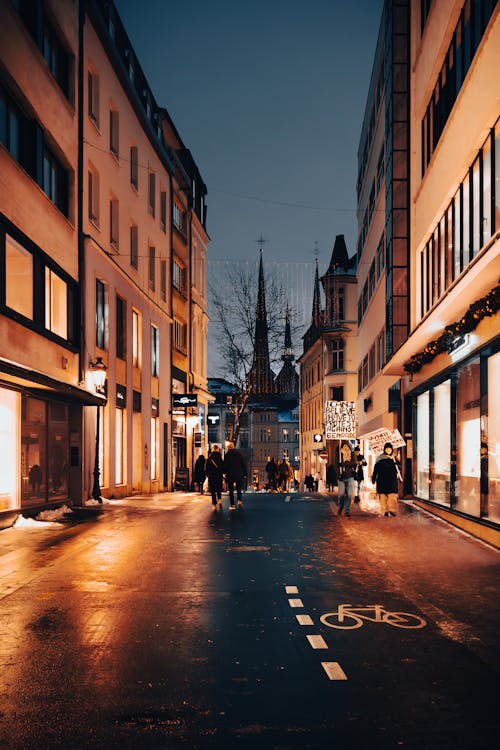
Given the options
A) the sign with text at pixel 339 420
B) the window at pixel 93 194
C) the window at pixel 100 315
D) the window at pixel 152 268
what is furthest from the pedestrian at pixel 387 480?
the sign with text at pixel 339 420

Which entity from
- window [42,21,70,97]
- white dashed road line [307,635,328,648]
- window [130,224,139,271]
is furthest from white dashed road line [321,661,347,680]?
window [130,224,139,271]

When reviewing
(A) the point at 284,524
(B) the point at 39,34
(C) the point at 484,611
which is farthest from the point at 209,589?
(B) the point at 39,34

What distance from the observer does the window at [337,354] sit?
7412 centimetres

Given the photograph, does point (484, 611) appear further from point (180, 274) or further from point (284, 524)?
point (180, 274)

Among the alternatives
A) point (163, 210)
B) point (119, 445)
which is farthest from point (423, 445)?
point (163, 210)

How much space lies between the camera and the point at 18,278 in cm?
1939

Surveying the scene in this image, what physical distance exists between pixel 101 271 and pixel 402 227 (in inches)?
390

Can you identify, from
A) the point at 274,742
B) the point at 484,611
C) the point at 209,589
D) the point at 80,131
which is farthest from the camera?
the point at 80,131

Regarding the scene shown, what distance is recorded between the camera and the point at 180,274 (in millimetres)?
47438

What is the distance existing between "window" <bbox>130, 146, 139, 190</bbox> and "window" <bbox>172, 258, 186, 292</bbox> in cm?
953

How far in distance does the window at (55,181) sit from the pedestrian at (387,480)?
10635 millimetres

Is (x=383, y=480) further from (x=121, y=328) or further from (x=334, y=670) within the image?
(x=334, y=670)

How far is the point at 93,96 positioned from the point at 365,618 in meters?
23.6

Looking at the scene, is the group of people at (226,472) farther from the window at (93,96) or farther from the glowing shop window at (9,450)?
the window at (93,96)
